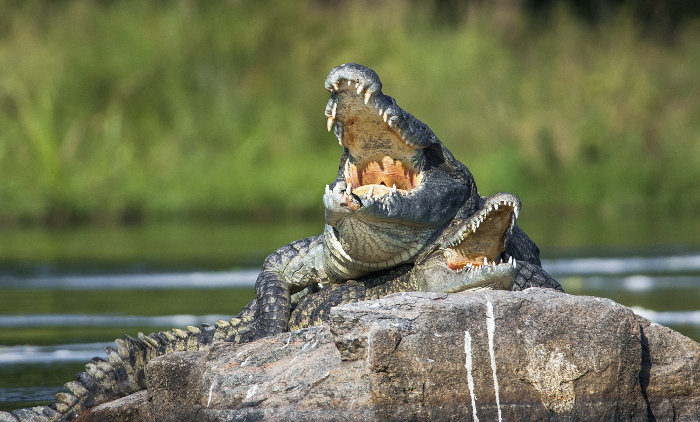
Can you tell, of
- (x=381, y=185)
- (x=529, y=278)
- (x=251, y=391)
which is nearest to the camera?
(x=251, y=391)

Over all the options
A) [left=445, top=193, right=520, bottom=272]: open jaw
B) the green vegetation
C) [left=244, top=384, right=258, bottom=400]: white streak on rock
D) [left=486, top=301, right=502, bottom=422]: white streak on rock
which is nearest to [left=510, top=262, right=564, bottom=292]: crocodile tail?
[left=445, top=193, right=520, bottom=272]: open jaw

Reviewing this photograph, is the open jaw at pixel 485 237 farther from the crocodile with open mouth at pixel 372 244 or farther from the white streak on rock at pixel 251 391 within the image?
the white streak on rock at pixel 251 391

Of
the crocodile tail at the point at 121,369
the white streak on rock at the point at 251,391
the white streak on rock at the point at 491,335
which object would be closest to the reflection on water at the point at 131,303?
the crocodile tail at the point at 121,369

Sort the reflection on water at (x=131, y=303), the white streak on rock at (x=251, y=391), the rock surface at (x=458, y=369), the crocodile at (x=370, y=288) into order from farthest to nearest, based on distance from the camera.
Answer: the reflection on water at (x=131, y=303), the crocodile at (x=370, y=288), the white streak on rock at (x=251, y=391), the rock surface at (x=458, y=369)

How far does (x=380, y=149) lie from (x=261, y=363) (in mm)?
1147

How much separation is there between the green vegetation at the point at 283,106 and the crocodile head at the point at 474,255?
447 inches

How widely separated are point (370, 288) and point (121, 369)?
1095 millimetres

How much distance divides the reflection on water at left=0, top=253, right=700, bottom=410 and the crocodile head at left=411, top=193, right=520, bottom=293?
1862 millimetres

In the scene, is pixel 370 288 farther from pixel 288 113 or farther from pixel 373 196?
pixel 288 113

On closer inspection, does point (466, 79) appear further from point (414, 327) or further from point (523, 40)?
point (414, 327)

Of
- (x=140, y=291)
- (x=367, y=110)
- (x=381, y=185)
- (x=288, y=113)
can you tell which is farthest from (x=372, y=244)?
(x=288, y=113)

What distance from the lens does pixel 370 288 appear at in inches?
216

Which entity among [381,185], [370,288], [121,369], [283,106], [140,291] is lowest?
[121,369]

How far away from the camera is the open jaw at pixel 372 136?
15.9 ft
